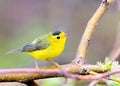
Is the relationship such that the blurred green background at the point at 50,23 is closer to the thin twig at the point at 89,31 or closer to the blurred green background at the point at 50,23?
the blurred green background at the point at 50,23

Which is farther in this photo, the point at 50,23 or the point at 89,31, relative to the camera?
the point at 50,23

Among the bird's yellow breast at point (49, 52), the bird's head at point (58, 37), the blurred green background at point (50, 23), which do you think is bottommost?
the bird's yellow breast at point (49, 52)

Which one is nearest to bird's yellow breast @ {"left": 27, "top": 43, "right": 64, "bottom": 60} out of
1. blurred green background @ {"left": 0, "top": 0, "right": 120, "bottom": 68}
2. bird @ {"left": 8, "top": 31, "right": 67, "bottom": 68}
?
bird @ {"left": 8, "top": 31, "right": 67, "bottom": 68}

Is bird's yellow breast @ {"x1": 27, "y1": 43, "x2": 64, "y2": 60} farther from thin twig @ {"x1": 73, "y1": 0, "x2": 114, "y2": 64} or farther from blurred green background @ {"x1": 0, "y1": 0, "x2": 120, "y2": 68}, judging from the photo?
blurred green background @ {"x1": 0, "y1": 0, "x2": 120, "y2": 68}

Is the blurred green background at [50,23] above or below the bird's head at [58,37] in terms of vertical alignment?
above

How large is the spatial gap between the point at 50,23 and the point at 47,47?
3.60 metres

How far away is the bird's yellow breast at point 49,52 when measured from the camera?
133cm

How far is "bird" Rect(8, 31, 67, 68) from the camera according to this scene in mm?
1320

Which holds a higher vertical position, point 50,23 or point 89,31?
point 50,23

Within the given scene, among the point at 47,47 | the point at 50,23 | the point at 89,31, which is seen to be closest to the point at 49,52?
the point at 47,47

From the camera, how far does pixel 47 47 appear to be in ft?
4.75

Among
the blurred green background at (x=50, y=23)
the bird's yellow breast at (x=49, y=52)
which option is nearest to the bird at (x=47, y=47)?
the bird's yellow breast at (x=49, y=52)

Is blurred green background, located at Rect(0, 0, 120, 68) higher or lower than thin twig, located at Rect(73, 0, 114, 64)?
higher

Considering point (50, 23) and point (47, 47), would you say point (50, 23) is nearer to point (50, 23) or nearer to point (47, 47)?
point (50, 23)
